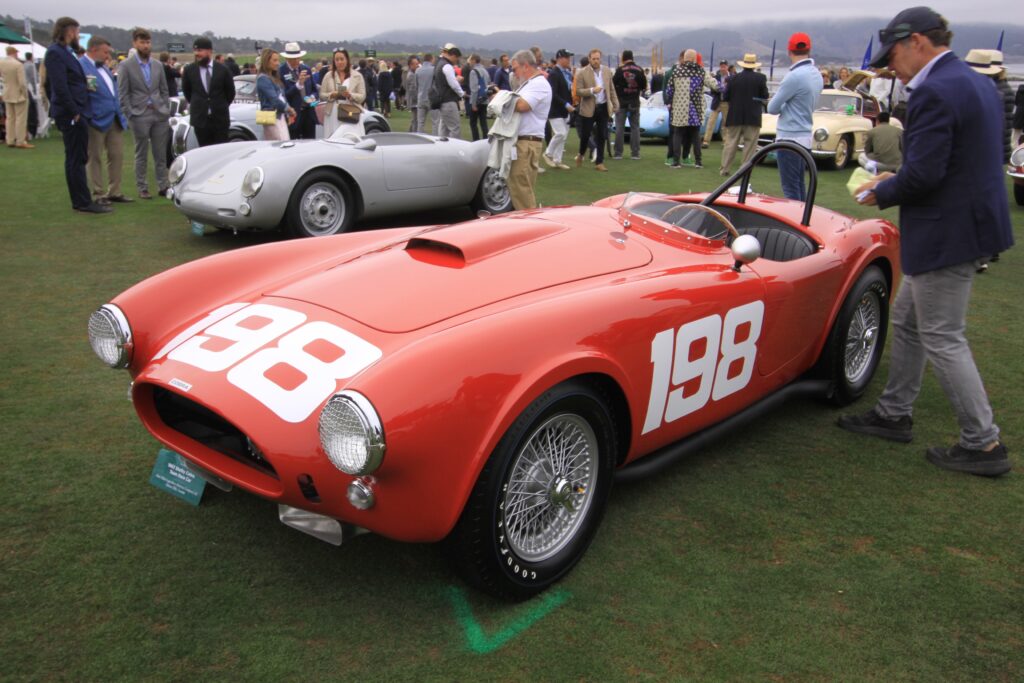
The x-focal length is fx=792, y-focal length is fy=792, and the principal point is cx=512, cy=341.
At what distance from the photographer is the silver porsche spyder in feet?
22.6

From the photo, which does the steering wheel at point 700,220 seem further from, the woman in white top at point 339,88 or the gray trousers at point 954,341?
the woman in white top at point 339,88

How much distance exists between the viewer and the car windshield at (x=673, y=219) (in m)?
3.53

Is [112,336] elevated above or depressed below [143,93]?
below

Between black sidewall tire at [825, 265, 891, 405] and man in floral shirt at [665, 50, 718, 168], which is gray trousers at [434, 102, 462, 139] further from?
black sidewall tire at [825, 265, 891, 405]

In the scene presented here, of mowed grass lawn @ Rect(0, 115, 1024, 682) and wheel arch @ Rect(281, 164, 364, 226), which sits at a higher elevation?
wheel arch @ Rect(281, 164, 364, 226)

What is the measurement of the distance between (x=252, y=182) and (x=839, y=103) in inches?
479

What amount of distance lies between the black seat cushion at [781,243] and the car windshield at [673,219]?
0.59 meters

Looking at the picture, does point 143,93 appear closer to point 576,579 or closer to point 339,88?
point 339,88

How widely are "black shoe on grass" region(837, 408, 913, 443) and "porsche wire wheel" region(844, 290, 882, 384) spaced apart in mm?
265

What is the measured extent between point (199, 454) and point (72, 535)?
73 centimetres

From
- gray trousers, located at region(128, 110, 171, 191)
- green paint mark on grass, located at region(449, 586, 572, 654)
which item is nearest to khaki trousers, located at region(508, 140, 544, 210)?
gray trousers, located at region(128, 110, 171, 191)

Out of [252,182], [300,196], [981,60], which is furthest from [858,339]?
[981,60]

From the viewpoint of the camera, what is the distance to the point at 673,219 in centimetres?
362

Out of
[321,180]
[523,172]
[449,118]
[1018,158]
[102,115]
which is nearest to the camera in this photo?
[321,180]
